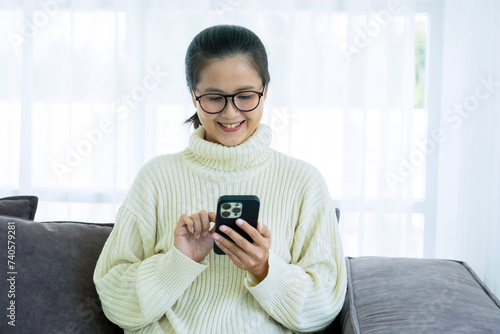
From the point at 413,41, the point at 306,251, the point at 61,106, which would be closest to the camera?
the point at 306,251

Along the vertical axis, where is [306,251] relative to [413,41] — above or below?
below

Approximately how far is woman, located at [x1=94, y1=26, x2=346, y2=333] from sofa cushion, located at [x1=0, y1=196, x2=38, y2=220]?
41 centimetres

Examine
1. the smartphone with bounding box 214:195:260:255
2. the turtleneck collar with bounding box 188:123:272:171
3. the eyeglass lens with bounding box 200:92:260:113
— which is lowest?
the smartphone with bounding box 214:195:260:255

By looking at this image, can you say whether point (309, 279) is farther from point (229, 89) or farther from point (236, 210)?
point (229, 89)

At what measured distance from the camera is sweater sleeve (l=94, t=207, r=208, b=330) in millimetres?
1294

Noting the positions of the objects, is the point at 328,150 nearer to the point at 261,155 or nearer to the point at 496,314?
the point at 261,155

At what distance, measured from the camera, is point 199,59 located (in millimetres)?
1365

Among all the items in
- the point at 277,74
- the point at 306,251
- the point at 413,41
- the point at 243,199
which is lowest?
the point at 306,251

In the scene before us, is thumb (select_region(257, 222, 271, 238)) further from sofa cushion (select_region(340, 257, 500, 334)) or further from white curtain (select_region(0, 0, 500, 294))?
white curtain (select_region(0, 0, 500, 294))

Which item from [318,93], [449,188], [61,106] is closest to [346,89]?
[318,93]

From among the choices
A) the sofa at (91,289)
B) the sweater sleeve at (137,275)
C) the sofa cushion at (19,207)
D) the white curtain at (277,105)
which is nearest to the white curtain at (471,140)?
the white curtain at (277,105)

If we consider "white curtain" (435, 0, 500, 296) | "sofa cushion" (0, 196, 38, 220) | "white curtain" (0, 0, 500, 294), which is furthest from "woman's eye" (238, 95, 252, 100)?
"white curtain" (435, 0, 500, 296)

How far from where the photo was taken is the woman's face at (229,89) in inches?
52.6

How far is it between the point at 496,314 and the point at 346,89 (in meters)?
1.32
